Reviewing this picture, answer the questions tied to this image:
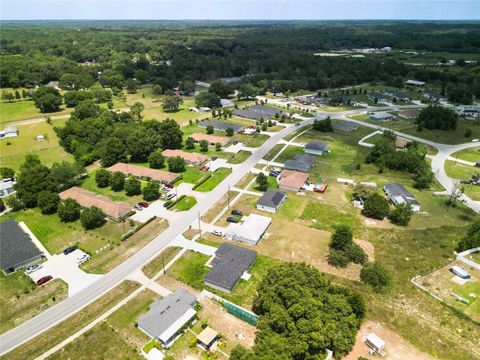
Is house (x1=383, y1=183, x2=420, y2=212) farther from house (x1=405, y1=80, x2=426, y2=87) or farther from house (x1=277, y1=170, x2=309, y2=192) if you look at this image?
house (x1=405, y1=80, x2=426, y2=87)

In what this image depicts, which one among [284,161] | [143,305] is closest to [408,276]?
[143,305]

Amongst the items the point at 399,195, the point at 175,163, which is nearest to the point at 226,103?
the point at 175,163

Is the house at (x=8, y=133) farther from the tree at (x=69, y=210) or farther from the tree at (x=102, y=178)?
the tree at (x=69, y=210)

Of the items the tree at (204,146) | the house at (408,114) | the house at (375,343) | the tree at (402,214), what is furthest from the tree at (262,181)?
the house at (408,114)

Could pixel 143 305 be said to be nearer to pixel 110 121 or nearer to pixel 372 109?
pixel 110 121

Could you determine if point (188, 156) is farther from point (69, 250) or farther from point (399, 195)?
point (399, 195)

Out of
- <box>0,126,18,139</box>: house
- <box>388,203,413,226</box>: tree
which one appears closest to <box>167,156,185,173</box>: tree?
<box>388,203,413,226</box>: tree
